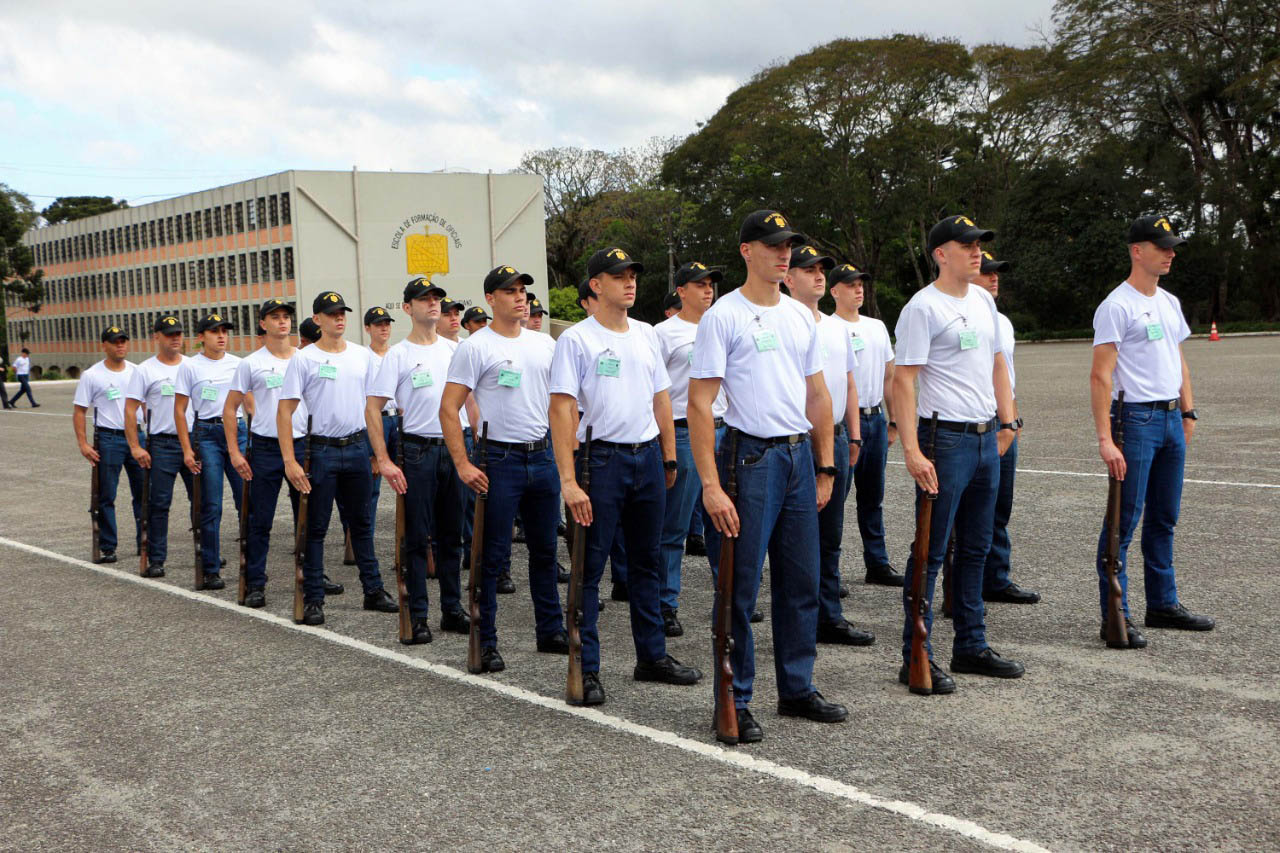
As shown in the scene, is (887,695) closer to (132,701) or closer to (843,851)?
(843,851)

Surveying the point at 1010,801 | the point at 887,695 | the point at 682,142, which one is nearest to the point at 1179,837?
the point at 1010,801

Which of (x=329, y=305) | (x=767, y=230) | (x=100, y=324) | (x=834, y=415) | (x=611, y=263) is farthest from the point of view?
(x=100, y=324)

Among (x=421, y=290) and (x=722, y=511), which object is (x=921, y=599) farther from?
(x=421, y=290)

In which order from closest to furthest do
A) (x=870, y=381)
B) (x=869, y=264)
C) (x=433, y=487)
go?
1. (x=433, y=487)
2. (x=870, y=381)
3. (x=869, y=264)

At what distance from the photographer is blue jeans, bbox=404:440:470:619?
7.13 meters

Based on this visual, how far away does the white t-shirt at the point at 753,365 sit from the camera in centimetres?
500

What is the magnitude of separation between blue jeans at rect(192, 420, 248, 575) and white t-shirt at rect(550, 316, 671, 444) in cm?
411

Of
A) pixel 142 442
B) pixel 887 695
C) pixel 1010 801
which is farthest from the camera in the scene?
pixel 142 442

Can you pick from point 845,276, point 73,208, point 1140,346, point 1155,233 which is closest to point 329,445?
point 845,276

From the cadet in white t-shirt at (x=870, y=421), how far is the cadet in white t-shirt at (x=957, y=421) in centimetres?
210

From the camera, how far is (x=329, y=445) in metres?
7.70

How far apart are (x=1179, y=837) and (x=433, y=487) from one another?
483 centimetres

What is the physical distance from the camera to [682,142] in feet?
197

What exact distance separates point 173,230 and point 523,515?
191 feet
